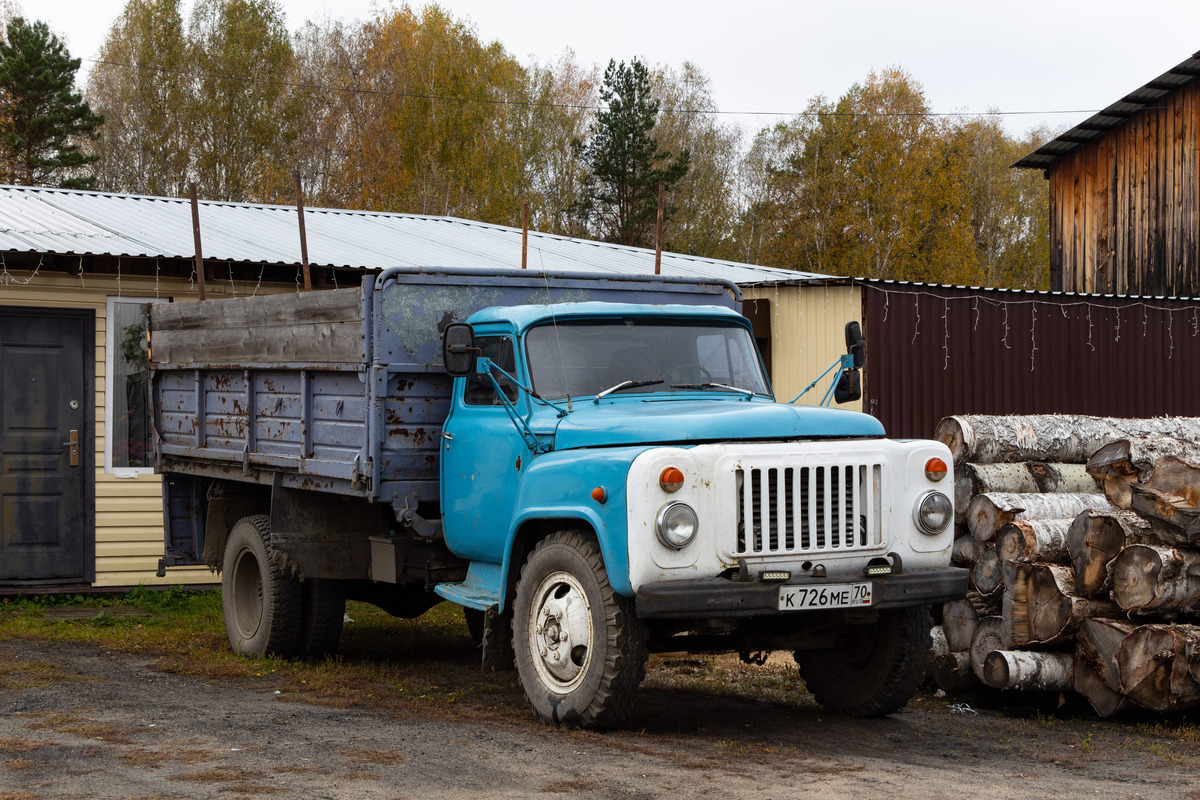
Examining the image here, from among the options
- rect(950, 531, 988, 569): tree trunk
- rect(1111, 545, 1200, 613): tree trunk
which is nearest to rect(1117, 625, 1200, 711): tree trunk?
rect(1111, 545, 1200, 613): tree trunk

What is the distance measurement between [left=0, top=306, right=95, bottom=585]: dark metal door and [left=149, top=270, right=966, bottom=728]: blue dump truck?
2.86m

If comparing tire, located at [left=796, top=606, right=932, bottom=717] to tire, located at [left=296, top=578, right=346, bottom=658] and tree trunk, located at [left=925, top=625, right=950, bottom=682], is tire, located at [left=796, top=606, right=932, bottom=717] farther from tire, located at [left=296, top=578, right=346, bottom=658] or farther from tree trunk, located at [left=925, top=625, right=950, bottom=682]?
tire, located at [left=296, top=578, right=346, bottom=658]

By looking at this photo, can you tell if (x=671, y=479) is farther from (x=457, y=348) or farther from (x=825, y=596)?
(x=457, y=348)

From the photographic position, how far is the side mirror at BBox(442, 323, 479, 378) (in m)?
7.21

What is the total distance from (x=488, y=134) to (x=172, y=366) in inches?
1260

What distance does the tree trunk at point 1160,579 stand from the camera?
23.9 feet

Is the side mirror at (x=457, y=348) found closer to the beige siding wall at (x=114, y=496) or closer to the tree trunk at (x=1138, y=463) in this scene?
the tree trunk at (x=1138, y=463)

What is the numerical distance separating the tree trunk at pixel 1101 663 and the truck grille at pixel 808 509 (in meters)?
1.81

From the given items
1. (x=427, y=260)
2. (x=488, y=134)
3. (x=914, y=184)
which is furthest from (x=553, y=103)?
(x=427, y=260)

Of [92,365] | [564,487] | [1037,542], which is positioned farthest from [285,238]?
[1037,542]

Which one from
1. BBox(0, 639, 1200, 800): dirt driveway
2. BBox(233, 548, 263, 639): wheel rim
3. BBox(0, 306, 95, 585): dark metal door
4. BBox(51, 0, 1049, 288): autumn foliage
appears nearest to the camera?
BBox(0, 639, 1200, 800): dirt driveway

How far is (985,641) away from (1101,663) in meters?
0.79

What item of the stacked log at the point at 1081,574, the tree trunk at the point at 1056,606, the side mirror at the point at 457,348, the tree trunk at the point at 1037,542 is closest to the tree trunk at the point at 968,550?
the stacked log at the point at 1081,574

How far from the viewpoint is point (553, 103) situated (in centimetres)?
4391
